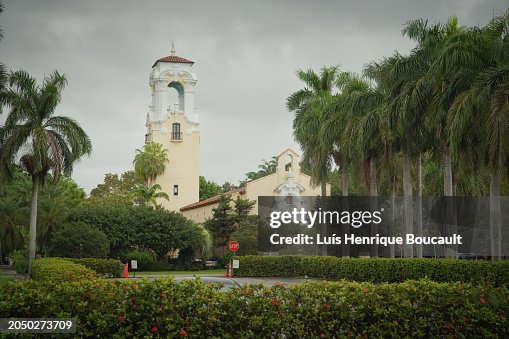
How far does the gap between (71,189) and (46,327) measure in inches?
2580

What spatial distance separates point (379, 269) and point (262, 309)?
23529 mm

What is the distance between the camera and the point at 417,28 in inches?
1303

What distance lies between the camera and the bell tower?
79.2 m

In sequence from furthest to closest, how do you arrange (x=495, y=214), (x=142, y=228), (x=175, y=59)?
1. (x=175, y=59)
2. (x=142, y=228)
3. (x=495, y=214)

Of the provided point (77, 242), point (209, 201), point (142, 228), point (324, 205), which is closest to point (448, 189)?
point (324, 205)

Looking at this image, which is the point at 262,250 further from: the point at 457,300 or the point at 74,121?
the point at 457,300

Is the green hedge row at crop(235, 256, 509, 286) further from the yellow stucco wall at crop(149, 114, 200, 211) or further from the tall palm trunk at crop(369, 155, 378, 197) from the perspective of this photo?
the yellow stucco wall at crop(149, 114, 200, 211)

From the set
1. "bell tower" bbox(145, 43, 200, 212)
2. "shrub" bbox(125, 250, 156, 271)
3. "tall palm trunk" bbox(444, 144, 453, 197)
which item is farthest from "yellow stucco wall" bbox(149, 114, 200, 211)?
"tall palm trunk" bbox(444, 144, 453, 197)

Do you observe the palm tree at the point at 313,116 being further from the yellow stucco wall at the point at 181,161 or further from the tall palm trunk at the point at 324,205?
the yellow stucco wall at the point at 181,161

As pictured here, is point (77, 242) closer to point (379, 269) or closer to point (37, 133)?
point (37, 133)

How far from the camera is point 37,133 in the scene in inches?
1438

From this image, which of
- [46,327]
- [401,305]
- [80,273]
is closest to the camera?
[46,327]

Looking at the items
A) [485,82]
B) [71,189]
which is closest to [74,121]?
[485,82]

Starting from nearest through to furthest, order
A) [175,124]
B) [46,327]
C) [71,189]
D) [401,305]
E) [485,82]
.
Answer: [46,327] < [401,305] < [485,82] < [71,189] < [175,124]
